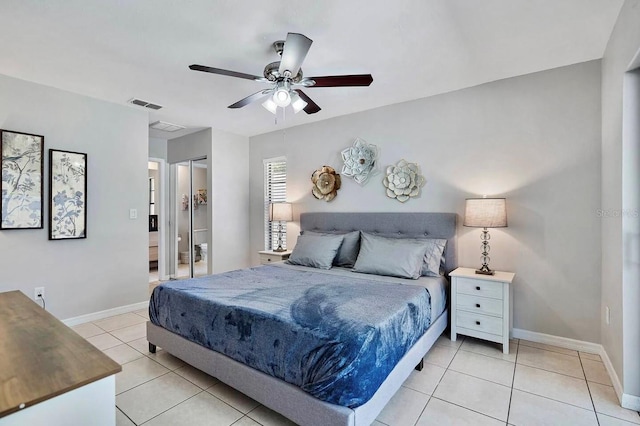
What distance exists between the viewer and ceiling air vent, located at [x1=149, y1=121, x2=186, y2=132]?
462cm

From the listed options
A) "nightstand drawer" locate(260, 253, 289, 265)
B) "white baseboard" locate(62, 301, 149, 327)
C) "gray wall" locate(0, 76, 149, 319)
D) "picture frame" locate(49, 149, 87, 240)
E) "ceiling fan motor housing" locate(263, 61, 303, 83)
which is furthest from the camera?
"nightstand drawer" locate(260, 253, 289, 265)

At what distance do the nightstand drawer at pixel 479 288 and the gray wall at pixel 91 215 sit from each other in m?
3.84

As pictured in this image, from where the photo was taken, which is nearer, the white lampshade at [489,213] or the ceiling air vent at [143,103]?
the white lampshade at [489,213]

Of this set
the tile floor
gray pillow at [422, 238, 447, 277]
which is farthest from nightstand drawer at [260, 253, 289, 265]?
gray pillow at [422, 238, 447, 277]

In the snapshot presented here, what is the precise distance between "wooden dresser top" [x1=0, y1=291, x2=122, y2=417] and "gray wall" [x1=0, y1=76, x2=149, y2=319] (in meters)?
A: 1.97

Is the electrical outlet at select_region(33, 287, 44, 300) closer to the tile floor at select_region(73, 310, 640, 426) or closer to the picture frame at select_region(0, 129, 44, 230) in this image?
the picture frame at select_region(0, 129, 44, 230)

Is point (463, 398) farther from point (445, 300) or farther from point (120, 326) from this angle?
point (120, 326)

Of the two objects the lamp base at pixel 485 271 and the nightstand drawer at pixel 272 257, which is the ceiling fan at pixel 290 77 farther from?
the nightstand drawer at pixel 272 257

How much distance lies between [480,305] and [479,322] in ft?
→ 0.52

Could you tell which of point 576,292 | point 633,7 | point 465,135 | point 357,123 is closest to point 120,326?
point 357,123

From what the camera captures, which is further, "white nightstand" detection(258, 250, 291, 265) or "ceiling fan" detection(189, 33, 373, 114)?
"white nightstand" detection(258, 250, 291, 265)

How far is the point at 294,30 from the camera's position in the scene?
7.40 feet

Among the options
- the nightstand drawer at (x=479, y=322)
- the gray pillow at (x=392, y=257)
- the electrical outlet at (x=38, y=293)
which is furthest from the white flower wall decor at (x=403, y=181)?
the electrical outlet at (x=38, y=293)

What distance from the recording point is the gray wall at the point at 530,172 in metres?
2.75
